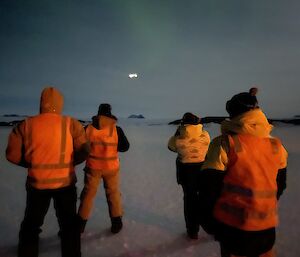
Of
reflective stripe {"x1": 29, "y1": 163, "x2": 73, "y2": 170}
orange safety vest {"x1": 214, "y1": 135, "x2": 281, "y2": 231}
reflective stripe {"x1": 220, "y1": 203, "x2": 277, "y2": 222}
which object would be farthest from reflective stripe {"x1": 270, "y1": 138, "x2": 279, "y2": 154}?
reflective stripe {"x1": 29, "y1": 163, "x2": 73, "y2": 170}

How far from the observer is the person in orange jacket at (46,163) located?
2992 mm

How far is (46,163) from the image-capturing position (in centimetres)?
303

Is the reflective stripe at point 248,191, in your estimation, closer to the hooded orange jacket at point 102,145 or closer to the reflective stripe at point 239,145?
the reflective stripe at point 239,145

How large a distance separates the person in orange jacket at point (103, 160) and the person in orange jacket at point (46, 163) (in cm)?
113

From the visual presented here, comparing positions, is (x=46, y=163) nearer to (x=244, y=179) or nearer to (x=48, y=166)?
(x=48, y=166)

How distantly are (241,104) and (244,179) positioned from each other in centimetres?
54

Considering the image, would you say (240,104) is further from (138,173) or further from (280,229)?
(138,173)

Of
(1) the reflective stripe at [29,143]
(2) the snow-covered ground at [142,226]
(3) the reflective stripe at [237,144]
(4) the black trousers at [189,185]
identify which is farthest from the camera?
(4) the black trousers at [189,185]

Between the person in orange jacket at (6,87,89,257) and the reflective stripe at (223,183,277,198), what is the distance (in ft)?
5.49

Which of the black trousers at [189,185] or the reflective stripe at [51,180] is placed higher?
the reflective stripe at [51,180]

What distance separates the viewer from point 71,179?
3182 millimetres

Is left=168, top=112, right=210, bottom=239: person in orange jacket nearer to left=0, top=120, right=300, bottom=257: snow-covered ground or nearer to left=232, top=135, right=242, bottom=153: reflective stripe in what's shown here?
left=0, top=120, right=300, bottom=257: snow-covered ground

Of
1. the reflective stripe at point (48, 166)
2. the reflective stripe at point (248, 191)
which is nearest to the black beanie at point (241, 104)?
the reflective stripe at point (248, 191)

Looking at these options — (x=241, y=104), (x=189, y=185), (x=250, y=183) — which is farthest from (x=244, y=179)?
(x=189, y=185)
